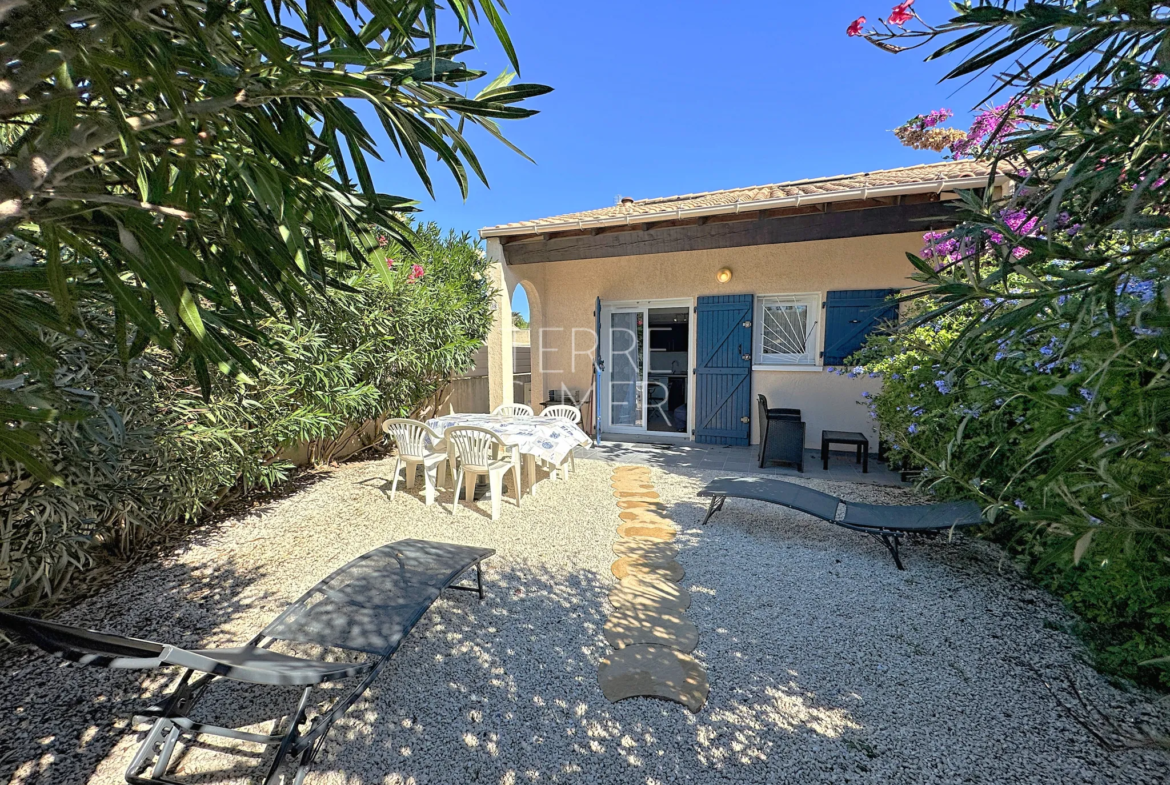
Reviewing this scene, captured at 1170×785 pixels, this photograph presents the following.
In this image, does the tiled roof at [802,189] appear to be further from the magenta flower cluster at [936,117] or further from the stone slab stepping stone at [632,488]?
the stone slab stepping stone at [632,488]

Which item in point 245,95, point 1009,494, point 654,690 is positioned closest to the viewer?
point 245,95

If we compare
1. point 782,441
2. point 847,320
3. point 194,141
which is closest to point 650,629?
point 194,141

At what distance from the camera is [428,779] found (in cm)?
172

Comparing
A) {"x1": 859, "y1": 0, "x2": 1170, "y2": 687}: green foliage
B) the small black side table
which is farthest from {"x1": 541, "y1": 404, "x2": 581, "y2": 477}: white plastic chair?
{"x1": 859, "y1": 0, "x2": 1170, "y2": 687}: green foliage

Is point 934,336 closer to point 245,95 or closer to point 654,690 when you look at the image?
point 654,690

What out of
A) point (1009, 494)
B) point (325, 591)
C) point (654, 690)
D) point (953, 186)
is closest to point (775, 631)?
point (654, 690)

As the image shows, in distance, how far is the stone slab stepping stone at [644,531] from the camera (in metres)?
4.03

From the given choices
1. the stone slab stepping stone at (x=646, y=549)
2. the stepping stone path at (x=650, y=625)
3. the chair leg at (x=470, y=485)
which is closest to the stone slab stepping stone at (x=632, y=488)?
the stepping stone path at (x=650, y=625)

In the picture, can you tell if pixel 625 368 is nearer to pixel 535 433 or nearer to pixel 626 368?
pixel 626 368

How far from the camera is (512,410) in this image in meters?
6.50

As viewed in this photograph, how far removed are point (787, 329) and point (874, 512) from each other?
4121 mm

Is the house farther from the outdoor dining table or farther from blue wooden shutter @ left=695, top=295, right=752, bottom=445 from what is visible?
the outdoor dining table

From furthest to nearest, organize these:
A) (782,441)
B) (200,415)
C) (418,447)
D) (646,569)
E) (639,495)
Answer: (782,441)
(639,495)
(418,447)
(200,415)
(646,569)

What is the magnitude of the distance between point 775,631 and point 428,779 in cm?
190
